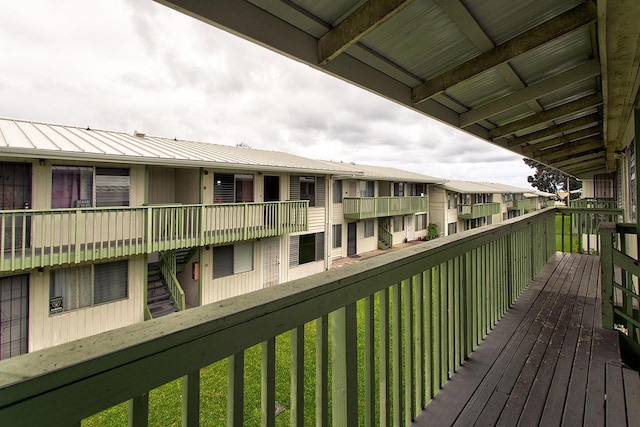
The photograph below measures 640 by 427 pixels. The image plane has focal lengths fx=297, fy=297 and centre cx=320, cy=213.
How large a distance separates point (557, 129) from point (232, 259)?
1036 centimetres

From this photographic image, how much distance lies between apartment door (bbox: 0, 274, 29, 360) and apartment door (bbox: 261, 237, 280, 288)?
277 inches

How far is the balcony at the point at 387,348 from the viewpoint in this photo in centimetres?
63

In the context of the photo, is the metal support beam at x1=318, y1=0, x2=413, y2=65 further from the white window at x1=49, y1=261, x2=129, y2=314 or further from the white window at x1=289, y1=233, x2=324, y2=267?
the white window at x1=289, y1=233, x2=324, y2=267

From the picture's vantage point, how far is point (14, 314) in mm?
7449

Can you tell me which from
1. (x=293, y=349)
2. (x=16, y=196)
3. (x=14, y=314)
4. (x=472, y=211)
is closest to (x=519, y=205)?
(x=472, y=211)

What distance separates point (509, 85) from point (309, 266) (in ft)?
38.5

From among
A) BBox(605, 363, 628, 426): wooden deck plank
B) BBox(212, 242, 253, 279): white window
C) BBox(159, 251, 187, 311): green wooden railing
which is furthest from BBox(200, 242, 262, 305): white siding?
BBox(605, 363, 628, 426): wooden deck plank

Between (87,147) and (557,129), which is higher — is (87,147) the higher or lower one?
the higher one

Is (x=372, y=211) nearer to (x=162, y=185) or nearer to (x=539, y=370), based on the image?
(x=162, y=185)

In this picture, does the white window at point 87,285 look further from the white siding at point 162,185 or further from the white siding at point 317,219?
the white siding at point 317,219

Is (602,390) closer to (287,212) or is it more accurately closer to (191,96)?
(287,212)

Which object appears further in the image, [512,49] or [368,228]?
[368,228]

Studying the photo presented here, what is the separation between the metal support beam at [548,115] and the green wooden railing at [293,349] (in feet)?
10.5

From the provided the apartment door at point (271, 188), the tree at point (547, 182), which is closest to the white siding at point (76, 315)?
the apartment door at point (271, 188)
